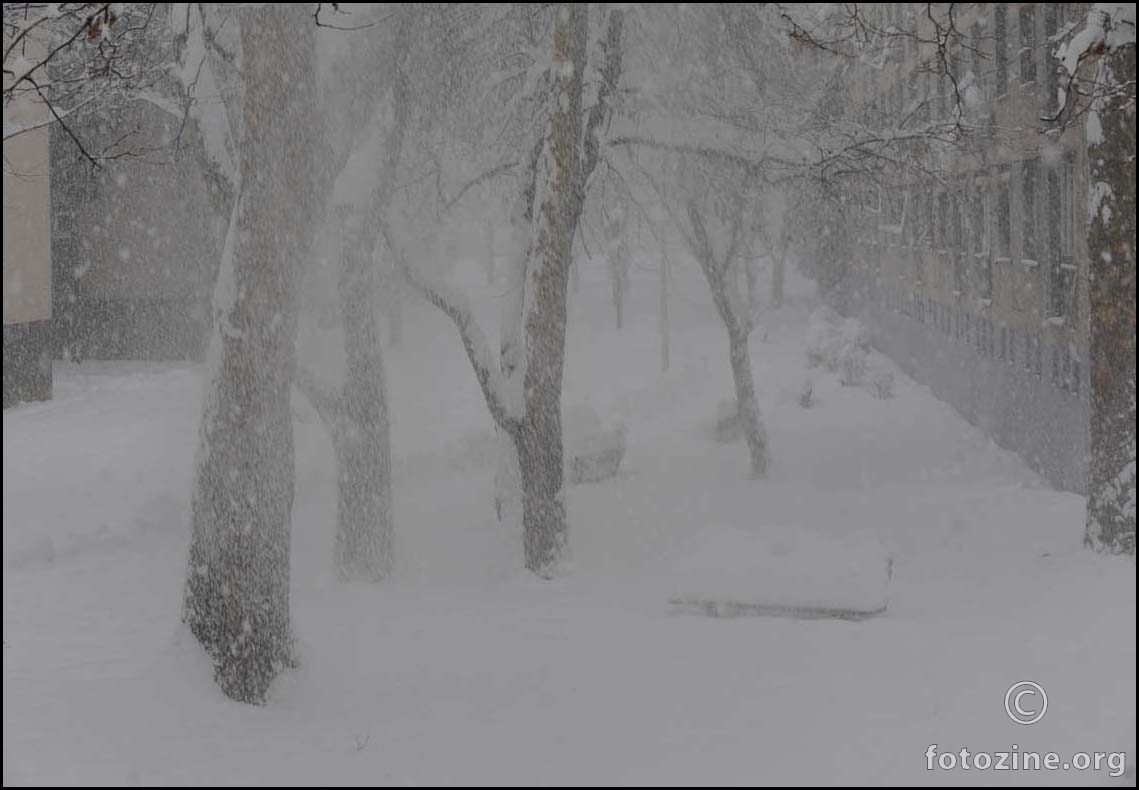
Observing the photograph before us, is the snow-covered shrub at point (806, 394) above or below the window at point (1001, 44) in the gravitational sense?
below

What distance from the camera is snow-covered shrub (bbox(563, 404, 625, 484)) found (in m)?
19.7

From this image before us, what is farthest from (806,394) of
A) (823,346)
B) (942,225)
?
(823,346)

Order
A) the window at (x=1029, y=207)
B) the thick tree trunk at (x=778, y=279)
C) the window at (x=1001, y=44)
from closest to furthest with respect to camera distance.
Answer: the window at (x=1029, y=207) < the window at (x=1001, y=44) < the thick tree trunk at (x=778, y=279)

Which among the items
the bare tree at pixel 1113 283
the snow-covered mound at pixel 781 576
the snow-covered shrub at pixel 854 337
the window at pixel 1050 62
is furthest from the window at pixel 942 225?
the snow-covered mound at pixel 781 576

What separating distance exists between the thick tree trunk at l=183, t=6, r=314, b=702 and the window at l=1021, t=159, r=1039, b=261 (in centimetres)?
1501

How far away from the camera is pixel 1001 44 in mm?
21422

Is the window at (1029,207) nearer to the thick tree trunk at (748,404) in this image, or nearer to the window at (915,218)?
the thick tree trunk at (748,404)

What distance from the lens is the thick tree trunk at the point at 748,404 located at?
19672 mm

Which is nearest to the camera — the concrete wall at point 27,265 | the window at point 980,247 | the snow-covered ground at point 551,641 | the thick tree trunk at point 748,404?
the snow-covered ground at point 551,641

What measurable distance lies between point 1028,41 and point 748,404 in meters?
6.65

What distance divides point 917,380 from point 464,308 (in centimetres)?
2091

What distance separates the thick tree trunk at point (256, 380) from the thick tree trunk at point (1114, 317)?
6.64 meters

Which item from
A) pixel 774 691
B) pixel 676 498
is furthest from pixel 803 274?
pixel 774 691

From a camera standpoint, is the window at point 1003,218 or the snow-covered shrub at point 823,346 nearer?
the window at point 1003,218
